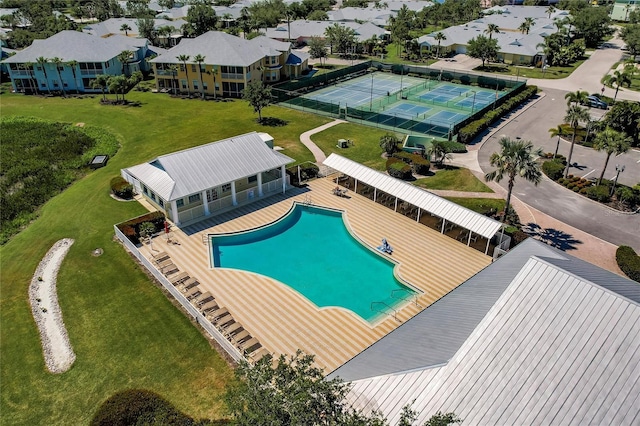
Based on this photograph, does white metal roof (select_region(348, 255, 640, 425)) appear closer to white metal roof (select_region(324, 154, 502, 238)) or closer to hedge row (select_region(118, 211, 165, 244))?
white metal roof (select_region(324, 154, 502, 238))

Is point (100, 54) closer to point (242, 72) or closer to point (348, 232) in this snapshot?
point (242, 72)

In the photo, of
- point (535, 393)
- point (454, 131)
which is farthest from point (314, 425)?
point (454, 131)

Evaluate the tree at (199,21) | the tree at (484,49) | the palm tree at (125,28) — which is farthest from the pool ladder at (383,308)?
the palm tree at (125,28)

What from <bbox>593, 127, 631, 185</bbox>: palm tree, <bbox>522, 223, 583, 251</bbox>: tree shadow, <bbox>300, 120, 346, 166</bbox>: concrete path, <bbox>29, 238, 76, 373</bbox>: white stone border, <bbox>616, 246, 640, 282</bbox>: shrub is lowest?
<bbox>29, 238, 76, 373</bbox>: white stone border

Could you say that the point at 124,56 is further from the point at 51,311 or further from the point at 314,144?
the point at 51,311

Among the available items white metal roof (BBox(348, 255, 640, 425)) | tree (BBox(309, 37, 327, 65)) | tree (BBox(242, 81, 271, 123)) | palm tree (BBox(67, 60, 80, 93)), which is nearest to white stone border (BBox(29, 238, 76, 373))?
white metal roof (BBox(348, 255, 640, 425))

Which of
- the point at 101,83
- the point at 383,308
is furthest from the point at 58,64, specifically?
the point at 383,308
